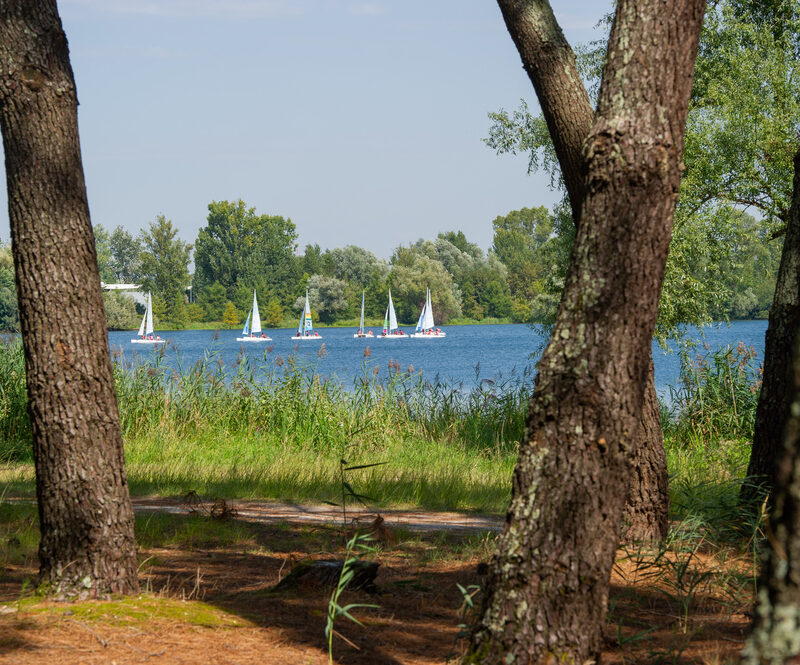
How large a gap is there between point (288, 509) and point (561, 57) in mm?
3904

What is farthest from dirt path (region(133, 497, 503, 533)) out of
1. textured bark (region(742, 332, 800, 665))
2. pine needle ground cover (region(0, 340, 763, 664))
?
textured bark (region(742, 332, 800, 665))

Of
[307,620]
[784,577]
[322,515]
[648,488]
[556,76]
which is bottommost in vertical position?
[322,515]

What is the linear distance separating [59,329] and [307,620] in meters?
1.56

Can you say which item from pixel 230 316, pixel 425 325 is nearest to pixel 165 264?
pixel 230 316

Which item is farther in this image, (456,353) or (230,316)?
(230,316)

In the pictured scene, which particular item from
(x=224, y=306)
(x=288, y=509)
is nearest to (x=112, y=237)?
(x=224, y=306)

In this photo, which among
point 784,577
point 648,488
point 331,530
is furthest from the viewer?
point 331,530

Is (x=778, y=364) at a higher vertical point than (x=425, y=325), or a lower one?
higher

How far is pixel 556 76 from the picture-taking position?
4797mm

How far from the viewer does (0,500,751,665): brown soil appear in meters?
2.92

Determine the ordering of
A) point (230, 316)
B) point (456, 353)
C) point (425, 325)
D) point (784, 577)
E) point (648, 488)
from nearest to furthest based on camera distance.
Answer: point (784, 577), point (648, 488), point (456, 353), point (425, 325), point (230, 316)

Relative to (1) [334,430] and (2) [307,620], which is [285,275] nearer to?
(1) [334,430]

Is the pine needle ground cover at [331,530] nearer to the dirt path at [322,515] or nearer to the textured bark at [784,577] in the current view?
the dirt path at [322,515]

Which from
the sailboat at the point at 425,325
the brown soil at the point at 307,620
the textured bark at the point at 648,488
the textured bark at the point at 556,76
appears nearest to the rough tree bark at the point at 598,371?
the brown soil at the point at 307,620
